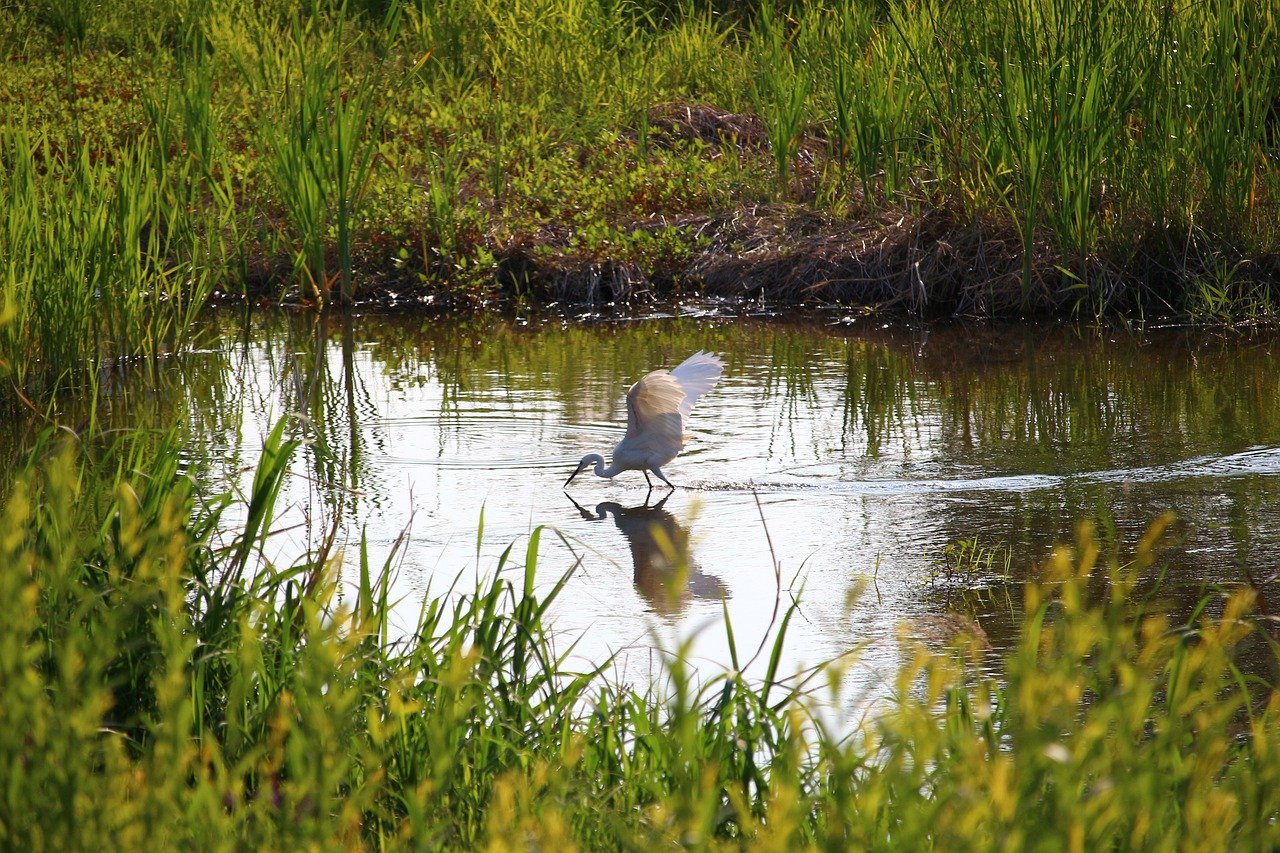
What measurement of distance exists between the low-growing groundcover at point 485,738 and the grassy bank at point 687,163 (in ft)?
10.4

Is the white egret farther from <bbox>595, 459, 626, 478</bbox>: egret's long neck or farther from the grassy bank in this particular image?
the grassy bank

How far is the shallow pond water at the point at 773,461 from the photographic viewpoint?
4.07 metres

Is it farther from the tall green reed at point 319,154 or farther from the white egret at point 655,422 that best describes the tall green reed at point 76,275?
the white egret at point 655,422

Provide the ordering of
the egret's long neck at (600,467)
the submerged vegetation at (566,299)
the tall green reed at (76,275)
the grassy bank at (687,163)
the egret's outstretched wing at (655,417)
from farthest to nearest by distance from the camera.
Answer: the grassy bank at (687,163) → the tall green reed at (76,275) → the egret's long neck at (600,467) → the egret's outstretched wing at (655,417) → the submerged vegetation at (566,299)

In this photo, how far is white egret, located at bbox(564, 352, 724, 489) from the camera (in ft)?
17.1

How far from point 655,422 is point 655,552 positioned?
655mm

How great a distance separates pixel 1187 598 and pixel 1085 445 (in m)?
1.73

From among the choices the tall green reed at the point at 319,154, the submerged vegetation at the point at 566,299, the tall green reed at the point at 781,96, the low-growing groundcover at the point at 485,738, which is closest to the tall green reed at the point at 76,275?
the submerged vegetation at the point at 566,299

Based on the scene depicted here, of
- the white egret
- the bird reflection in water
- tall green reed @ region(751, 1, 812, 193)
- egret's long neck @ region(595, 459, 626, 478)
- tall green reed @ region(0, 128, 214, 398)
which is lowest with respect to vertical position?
the bird reflection in water

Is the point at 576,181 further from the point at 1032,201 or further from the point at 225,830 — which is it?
the point at 225,830

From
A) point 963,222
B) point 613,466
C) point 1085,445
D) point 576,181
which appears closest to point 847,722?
point 613,466

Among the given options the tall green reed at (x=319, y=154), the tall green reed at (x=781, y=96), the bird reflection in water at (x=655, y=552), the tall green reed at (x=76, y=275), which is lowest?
the bird reflection in water at (x=655, y=552)

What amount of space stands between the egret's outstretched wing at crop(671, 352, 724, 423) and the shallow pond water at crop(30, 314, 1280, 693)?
0.31 meters

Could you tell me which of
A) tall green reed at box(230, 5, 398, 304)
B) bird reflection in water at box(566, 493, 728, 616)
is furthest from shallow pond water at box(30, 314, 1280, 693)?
tall green reed at box(230, 5, 398, 304)
